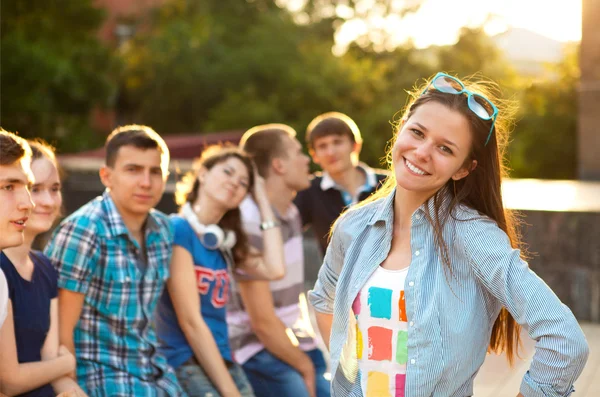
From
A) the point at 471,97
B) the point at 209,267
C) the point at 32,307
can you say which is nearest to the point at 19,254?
the point at 32,307

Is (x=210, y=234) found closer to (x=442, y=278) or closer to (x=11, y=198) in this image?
(x=11, y=198)

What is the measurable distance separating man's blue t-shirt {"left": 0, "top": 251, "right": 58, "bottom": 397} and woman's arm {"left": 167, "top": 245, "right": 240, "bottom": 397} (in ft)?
2.07

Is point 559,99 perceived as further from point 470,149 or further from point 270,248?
point 470,149

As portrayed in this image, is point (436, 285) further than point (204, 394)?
No

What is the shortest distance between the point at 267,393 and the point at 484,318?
6.52 ft

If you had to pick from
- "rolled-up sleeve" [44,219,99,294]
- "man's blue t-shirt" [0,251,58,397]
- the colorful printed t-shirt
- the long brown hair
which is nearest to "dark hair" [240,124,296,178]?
"rolled-up sleeve" [44,219,99,294]

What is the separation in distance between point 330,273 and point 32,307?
1.16 meters

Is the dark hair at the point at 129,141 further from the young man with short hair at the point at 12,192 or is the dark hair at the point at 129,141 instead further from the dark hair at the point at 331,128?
the dark hair at the point at 331,128

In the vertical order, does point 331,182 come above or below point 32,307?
above

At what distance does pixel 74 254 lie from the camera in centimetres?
337

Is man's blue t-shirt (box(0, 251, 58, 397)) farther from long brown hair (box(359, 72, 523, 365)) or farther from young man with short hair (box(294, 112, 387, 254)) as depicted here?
young man with short hair (box(294, 112, 387, 254))

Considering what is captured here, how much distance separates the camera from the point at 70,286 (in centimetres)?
333

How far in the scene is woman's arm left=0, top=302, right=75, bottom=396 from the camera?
9.57ft

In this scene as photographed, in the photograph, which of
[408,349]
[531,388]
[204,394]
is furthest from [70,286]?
[531,388]
